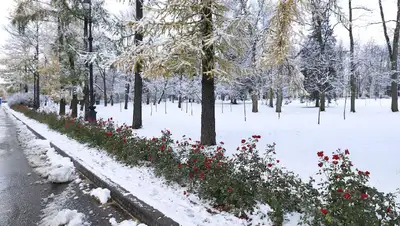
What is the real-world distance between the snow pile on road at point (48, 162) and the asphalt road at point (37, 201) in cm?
20

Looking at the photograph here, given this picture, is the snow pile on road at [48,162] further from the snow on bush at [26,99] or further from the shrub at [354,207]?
the snow on bush at [26,99]

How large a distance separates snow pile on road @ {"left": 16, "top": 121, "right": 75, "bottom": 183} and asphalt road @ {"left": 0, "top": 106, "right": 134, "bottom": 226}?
0.20 meters

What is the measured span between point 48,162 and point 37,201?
2838mm

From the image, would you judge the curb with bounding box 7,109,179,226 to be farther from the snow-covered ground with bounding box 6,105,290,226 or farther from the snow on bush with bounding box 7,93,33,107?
the snow on bush with bounding box 7,93,33,107

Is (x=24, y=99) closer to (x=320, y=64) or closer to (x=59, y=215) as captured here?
(x=320, y=64)

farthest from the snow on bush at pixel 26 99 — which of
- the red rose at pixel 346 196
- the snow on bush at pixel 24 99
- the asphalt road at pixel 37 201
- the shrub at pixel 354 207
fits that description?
the red rose at pixel 346 196

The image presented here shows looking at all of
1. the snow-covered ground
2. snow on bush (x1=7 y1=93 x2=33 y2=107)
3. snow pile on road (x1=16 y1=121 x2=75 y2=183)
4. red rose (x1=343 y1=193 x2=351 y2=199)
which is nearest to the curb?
the snow-covered ground

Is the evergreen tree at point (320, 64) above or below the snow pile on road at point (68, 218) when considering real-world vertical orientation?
above

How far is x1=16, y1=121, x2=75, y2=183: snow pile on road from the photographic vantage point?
5449 millimetres

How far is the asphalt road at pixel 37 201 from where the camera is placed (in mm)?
3713

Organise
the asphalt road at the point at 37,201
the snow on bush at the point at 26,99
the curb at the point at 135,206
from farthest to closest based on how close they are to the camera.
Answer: the snow on bush at the point at 26,99 < the asphalt road at the point at 37,201 < the curb at the point at 135,206

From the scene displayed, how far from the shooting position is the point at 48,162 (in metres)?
6.88

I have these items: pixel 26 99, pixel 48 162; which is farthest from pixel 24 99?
pixel 48 162

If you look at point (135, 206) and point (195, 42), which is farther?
point (195, 42)
